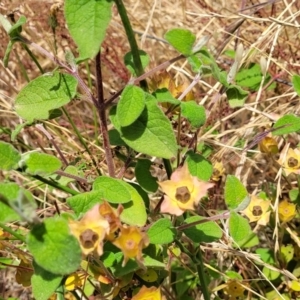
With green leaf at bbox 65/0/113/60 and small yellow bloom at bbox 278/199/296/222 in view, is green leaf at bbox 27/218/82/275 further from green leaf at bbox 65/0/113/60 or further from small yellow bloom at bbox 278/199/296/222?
small yellow bloom at bbox 278/199/296/222

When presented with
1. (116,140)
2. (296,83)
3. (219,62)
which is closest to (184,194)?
(116,140)

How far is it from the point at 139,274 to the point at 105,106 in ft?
1.06

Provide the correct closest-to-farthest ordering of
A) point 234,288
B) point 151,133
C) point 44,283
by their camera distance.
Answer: point 44,283 < point 151,133 < point 234,288

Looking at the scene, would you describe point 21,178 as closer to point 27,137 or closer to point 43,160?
point 27,137

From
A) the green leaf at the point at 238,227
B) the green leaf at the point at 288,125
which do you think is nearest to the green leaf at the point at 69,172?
the green leaf at the point at 238,227

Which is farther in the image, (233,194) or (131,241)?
(233,194)

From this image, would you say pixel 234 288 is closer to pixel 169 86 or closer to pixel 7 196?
pixel 169 86

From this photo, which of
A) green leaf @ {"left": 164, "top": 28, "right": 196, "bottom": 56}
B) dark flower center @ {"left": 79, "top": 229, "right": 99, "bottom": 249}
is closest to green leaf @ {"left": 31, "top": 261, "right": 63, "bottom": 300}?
dark flower center @ {"left": 79, "top": 229, "right": 99, "bottom": 249}

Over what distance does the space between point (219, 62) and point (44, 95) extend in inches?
34.6

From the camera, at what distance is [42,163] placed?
→ 83 centimetres

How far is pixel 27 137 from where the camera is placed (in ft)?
5.98

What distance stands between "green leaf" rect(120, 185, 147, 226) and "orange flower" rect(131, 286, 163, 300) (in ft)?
0.47

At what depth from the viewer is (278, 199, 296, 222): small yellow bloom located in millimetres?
1291

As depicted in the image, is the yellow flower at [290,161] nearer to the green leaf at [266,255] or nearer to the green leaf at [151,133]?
the green leaf at [266,255]
